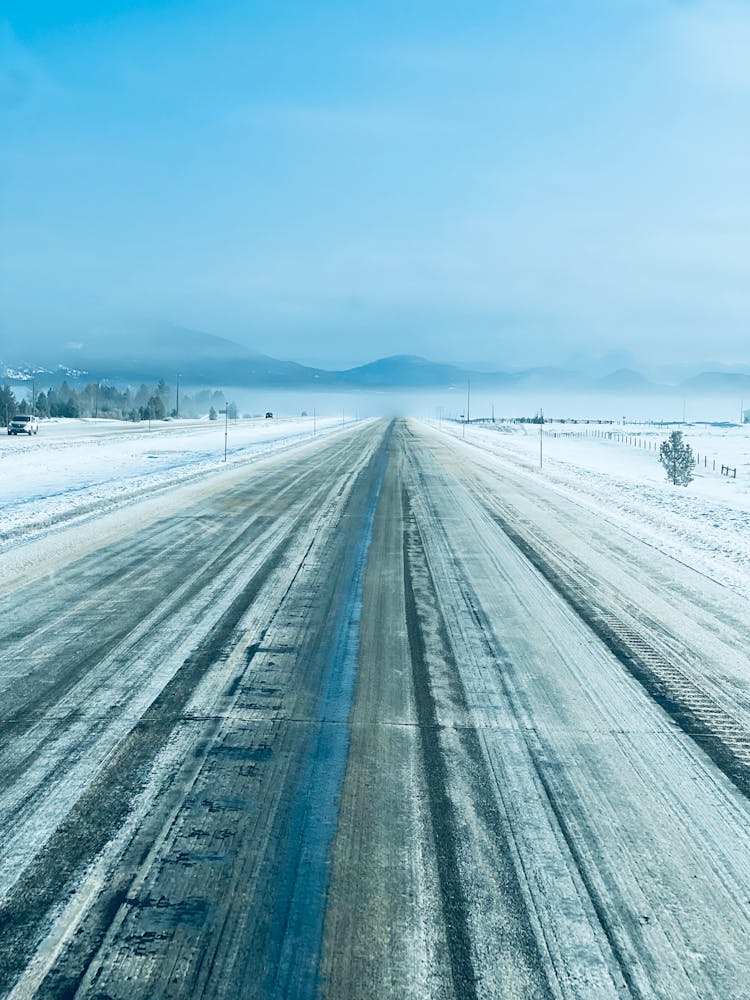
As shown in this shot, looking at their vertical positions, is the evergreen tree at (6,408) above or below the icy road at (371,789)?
above

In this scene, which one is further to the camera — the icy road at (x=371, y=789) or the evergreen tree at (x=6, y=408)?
the evergreen tree at (x=6, y=408)

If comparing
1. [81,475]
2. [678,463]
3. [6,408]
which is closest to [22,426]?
[81,475]

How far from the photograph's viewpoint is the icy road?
2398 millimetres

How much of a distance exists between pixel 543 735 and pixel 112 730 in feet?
8.37

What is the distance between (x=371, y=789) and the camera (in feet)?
11.2

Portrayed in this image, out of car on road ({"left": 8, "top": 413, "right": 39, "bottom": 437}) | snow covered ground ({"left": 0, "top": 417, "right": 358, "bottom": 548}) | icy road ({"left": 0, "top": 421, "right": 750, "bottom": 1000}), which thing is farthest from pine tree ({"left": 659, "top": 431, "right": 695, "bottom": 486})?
car on road ({"left": 8, "top": 413, "right": 39, "bottom": 437})

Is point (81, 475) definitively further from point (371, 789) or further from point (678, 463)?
point (678, 463)

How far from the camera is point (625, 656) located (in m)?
5.41

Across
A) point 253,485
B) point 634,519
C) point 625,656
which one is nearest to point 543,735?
point 625,656

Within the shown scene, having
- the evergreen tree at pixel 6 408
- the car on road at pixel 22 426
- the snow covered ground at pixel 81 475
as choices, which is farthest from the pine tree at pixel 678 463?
the evergreen tree at pixel 6 408

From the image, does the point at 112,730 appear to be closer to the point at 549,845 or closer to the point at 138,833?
the point at 138,833

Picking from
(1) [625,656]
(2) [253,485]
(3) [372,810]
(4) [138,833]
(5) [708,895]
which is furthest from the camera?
(2) [253,485]

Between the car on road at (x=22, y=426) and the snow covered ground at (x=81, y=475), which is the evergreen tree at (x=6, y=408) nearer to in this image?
the car on road at (x=22, y=426)

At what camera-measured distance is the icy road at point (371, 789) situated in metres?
2.40
